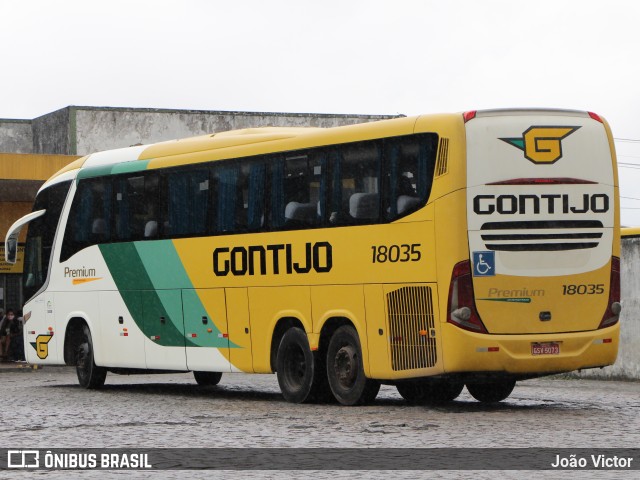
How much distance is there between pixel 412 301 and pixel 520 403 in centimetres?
292

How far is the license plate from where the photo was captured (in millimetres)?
16922

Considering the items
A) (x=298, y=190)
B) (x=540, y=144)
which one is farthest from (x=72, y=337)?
(x=540, y=144)

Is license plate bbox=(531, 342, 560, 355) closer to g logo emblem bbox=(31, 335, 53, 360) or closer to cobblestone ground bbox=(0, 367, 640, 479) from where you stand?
cobblestone ground bbox=(0, 367, 640, 479)

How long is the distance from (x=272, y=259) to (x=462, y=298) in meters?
3.65

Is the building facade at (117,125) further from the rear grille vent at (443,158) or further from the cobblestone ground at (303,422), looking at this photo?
the rear grille vent at (443,158)

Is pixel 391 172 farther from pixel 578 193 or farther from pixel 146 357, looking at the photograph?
pixel 146 357

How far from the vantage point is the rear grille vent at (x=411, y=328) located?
16.9m

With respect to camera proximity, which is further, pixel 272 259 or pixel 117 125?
pixel 117 125

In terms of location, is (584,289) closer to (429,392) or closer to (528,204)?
(528,204)

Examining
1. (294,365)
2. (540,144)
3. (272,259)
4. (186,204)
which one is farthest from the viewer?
(186,204)

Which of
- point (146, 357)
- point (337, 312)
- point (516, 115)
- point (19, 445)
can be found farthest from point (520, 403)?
point (19, 445)

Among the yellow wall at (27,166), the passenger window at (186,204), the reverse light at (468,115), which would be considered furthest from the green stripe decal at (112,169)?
the yellow wall at (27,166)

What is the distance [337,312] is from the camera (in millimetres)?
18359

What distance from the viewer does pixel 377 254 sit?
17719 millimetres
